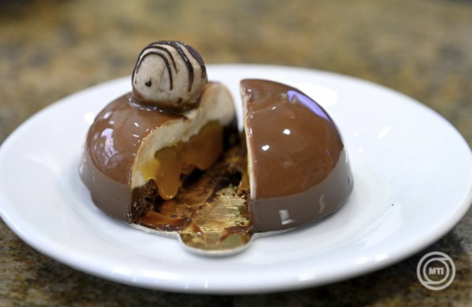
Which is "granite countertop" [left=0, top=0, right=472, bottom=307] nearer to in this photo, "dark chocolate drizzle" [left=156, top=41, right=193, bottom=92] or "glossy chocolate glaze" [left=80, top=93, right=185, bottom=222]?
"glossy chocolate glaze" [left=80, top=93, right=185, bottom=222]

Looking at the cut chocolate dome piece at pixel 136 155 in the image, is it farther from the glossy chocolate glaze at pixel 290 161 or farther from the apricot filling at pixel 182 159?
the glossy chocolate glaze at pixel 290 161

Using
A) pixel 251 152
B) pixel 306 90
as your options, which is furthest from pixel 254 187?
pixel 306 90

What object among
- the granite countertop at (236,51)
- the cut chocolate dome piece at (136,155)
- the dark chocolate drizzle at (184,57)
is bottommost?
the granite countertop at (236,51)

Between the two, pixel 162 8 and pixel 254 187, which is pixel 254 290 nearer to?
pixel 254 187

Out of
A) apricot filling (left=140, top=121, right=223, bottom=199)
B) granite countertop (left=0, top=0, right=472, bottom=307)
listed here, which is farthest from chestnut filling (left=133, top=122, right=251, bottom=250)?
granite countertop (left=0, top=0, right=472, bottom=307)

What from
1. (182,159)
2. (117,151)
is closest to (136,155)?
(117,151)

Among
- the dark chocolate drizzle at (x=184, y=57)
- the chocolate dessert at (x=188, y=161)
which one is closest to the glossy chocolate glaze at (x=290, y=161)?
the chocolate dessert at (x=188, y=161)

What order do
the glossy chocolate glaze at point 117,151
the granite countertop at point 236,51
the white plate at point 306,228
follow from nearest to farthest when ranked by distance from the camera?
the white plate at point 306,228
the granite countertop at point 236,51
the glossy chocolate glaze at point 117,151
